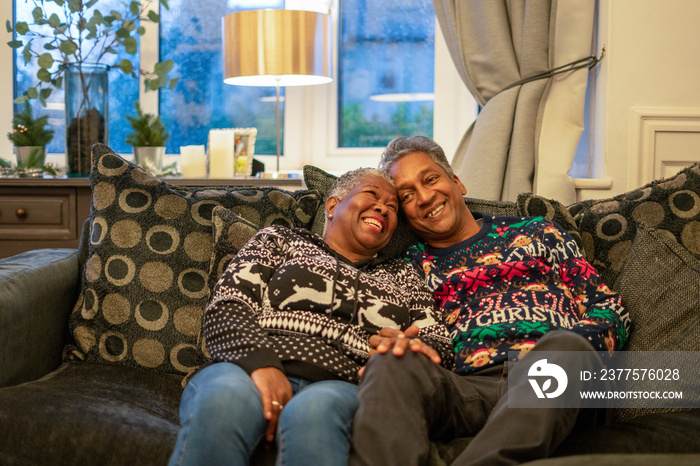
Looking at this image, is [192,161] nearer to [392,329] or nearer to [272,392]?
[392,329]

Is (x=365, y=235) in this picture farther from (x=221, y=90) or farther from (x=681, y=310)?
(x=221, y=90)

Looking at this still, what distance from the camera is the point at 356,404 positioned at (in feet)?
3.88

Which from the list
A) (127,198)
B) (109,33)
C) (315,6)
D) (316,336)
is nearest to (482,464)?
(316,336)

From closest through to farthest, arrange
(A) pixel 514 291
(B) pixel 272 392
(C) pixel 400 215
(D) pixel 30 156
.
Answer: (B) pixel 272 392 → (A) pixel 514 291 → (C) pixel 400 215 → (D) pixel 30 156

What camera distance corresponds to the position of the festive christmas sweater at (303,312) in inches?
51.3

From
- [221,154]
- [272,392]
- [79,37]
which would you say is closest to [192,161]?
[221,154]

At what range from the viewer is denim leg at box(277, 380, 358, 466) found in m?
1.06

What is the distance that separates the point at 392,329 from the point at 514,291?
12.7 inches

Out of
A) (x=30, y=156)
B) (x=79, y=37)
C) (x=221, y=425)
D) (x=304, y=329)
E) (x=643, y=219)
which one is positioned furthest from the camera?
(x=79, y=37)

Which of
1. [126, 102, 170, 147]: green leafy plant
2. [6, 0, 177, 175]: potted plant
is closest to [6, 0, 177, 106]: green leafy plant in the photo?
[6, 0, 177, 175]: potted plant

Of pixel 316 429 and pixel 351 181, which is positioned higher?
pixel 351 181

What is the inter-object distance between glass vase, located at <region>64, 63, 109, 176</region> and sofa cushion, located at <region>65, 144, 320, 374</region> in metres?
1.09

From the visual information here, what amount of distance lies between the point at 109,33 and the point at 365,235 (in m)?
2.14

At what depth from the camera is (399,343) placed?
47.9 inches
